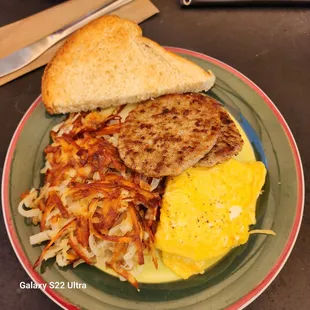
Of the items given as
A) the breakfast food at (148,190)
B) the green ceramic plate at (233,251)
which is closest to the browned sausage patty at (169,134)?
the breakfast food at (148,190)

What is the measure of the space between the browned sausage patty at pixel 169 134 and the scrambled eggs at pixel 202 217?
0.13m

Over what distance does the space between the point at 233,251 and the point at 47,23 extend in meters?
2.42

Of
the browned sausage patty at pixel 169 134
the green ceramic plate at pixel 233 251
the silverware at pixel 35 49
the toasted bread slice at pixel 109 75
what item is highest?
the silverware at pixel 35 49

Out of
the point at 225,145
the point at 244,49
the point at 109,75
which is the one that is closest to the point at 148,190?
the point at 225,145

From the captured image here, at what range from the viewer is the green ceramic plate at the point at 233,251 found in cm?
195

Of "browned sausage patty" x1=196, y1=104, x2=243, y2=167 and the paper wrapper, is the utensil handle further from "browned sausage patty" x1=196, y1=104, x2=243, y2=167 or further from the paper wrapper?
"browned sausage patty" x1=196, y1=104, x2=243, y2=167

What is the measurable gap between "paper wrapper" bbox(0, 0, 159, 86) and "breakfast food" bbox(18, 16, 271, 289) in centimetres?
69

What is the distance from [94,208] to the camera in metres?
2.13

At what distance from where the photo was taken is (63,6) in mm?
3318

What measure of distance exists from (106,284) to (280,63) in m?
2.23

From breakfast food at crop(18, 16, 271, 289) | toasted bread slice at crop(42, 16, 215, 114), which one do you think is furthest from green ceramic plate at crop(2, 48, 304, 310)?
toasted bread slice at crop(42, 16, 215, 114)

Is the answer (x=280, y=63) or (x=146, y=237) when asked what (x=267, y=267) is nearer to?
(x=146, y=237)

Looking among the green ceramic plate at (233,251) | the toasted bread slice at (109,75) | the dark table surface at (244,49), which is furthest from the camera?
the dark table surface at (244,49)

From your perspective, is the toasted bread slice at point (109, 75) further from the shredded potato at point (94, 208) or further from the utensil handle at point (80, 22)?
the utensil handle at point (80, 22)
